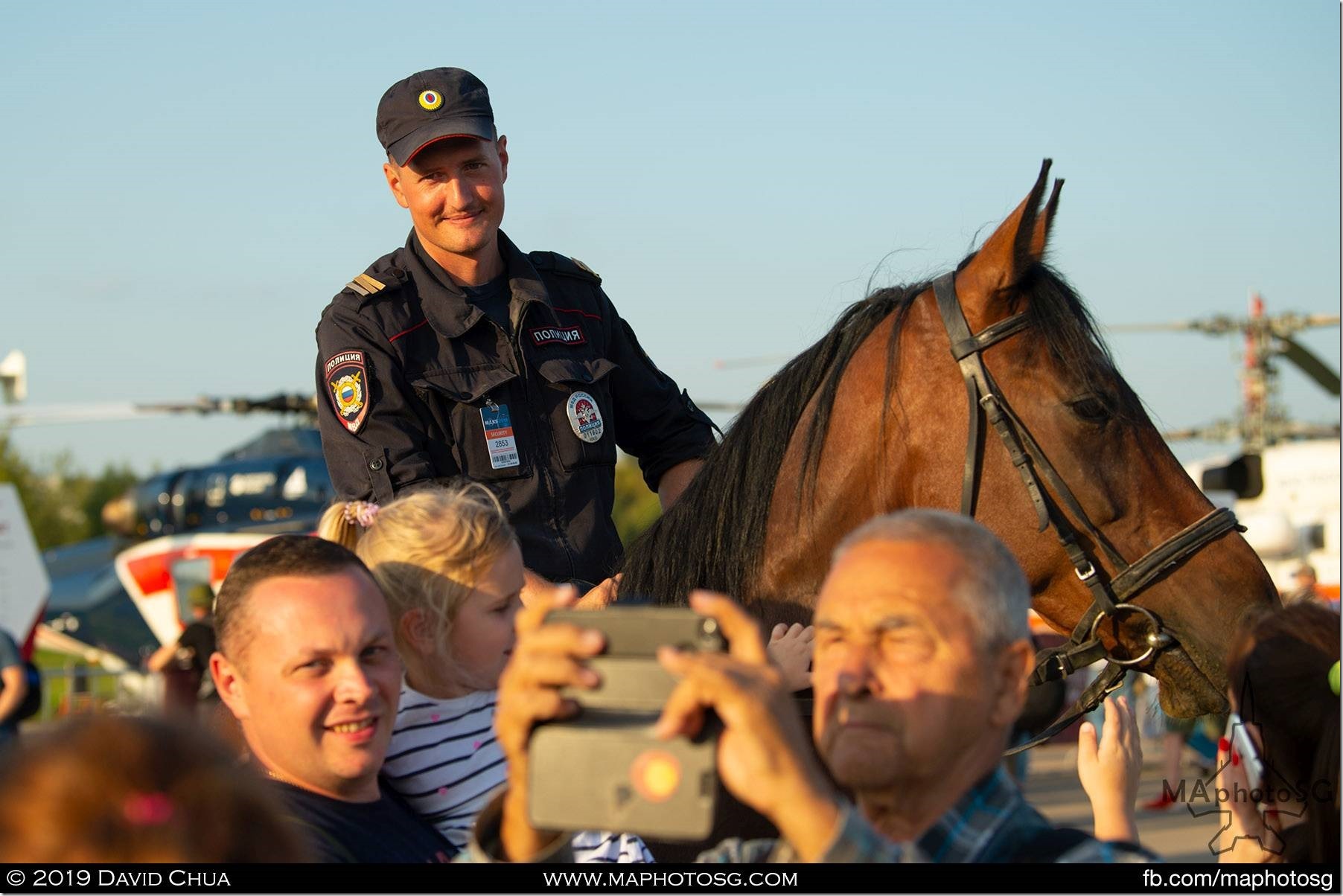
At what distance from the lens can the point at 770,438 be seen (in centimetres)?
338

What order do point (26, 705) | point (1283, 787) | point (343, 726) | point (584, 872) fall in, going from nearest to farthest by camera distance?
point (584, 872) < point (343, 726) < point (1283, 787) < point (26, 705)

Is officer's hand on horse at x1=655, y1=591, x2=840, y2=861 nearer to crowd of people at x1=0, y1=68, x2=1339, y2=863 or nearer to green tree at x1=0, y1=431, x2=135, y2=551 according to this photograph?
crowd of people at x1=0, y1=68, x2=1339, y2=863

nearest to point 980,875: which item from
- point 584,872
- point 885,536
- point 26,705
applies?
point 885,536

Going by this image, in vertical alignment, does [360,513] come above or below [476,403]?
below

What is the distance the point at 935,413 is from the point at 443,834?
146 cm

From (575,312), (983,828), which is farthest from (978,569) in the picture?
(575,312)

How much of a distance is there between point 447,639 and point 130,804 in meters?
1.55

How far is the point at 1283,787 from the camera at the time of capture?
3.07 metres

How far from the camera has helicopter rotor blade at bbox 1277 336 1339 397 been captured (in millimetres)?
25750

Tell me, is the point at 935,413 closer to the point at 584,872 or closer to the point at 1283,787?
the point at 1283,787

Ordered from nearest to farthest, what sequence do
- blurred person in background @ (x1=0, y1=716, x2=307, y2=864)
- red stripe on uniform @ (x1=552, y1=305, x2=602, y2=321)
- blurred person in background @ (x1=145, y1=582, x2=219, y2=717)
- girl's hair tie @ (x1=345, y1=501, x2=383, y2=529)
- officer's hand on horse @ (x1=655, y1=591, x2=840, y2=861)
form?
blurred person in background @ (x1=0, y1=716, x2=307, y2=864)
officer's hand on horse @ (x1=655, y1=591, x2=840, y2=861)
girl's hair tie @ (x1=345, y1=501, x2=383, y2=529)
red stripe on uniform @ (x1=552, y1=305, x2=602, y2=321)
blurred person in background @ (x1=145, y1=582, x2=219, y2=717)

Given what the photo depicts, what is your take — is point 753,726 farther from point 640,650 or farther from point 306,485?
point 306,485

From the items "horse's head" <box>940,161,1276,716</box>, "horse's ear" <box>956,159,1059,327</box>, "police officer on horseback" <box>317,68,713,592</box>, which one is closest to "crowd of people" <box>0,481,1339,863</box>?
"horse's head" <box>940,161,1276,716</box>

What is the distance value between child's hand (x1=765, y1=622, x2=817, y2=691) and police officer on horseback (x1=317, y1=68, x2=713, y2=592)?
2.31 feet
